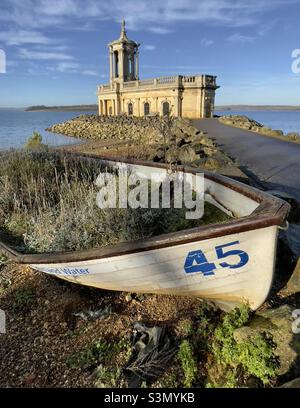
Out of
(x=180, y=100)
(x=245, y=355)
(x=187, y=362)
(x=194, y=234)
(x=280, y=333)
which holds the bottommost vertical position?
(x=187, y=362)

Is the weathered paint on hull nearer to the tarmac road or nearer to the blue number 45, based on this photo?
the blue number 45

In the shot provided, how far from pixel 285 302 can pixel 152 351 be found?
1547mm

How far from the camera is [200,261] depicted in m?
2.63

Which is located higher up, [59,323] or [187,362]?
[187,362]

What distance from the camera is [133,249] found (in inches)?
102

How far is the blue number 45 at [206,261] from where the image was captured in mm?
2533

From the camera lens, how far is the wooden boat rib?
2402 millimetres

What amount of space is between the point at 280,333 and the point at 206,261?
0.87 m

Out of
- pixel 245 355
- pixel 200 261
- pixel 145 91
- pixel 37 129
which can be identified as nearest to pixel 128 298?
pixel 200 261

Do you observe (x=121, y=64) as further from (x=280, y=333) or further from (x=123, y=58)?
(x=280, y=333)

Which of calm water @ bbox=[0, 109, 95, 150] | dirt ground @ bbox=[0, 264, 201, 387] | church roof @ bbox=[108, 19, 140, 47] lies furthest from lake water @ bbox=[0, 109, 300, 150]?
church roof @ bbox=[108, 19, 140, 47]

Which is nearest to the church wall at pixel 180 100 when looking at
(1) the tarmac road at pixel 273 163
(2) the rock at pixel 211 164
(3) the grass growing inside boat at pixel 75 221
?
(1) the tarmac road at pixel 273 163

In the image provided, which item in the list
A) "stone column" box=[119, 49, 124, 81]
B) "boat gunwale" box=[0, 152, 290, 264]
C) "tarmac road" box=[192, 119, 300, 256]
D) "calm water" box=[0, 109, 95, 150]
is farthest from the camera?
"stone column" box=[119, 49, 124, 81]

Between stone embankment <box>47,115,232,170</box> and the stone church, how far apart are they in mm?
3032
